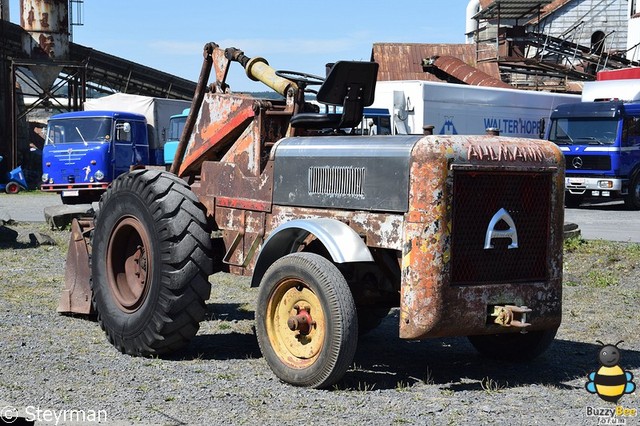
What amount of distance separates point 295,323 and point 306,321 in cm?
8

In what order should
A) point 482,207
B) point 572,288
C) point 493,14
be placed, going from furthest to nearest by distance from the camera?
point 493,14 < point 572,288 < point 482,207

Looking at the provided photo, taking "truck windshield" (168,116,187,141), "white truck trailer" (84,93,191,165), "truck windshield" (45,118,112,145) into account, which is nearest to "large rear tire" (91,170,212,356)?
"truck windshield" (45,118,112,145)

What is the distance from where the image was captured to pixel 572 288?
11750mm

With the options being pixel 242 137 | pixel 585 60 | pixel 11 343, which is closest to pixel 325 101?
pixel 242 137

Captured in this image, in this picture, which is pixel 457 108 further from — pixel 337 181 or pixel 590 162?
pixel 337 181

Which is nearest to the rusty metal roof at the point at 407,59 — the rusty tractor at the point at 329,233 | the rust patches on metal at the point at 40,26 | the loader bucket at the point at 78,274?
the rust patches on metal at the point at 40,26

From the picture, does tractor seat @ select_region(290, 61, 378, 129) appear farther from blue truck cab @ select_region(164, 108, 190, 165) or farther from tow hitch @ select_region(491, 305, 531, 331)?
blue truck cab @ select_region(164, 108, 190, 165)

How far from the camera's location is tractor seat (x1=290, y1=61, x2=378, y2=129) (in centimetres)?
735

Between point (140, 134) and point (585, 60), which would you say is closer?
point (140, 134)

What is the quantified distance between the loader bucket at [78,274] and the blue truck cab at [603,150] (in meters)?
17.5

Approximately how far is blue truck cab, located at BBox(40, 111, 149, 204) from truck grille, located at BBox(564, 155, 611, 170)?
11415 millimetres

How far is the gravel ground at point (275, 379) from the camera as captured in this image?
603 cm

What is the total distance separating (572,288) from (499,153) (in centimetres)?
Answer: 545

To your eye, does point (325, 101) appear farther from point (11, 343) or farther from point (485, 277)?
point (11, 343)
